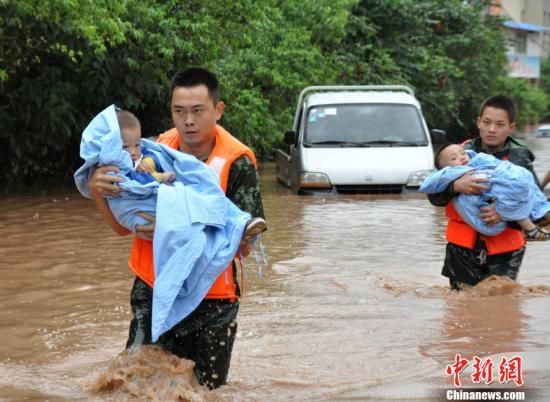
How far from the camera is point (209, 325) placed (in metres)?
4.65

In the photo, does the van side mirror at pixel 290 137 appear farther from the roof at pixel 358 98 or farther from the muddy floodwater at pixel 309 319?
the muddy floodwater at pixel 309 319

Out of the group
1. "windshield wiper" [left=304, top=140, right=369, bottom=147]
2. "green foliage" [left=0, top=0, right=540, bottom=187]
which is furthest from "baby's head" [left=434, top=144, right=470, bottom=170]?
"windshield wiper" [left=304, top=140, right=369, bottom=147]

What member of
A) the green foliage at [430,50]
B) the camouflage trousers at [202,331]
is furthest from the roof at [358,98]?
the camouflage trousers at [202,331]

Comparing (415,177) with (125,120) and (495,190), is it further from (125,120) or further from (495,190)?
(125,120)

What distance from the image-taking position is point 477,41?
119 ft

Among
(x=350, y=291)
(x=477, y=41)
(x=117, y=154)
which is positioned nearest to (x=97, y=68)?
(x=350, y=291)

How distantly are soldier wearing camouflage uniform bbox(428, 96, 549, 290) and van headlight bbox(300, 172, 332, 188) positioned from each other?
7.52m

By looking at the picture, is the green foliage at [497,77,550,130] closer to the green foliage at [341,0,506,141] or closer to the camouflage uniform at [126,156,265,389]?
the green foliage at [341,0,506,141]

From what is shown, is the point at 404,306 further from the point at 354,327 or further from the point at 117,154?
the point at 117,154

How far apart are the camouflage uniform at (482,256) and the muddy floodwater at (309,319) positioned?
0.11 meters

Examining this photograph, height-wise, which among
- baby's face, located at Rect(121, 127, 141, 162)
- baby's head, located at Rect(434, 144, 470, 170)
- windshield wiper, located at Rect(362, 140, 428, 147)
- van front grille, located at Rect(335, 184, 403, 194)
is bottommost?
van front grille, located at Rect(335, 184, 403, 194)

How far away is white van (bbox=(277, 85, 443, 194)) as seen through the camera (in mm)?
14883

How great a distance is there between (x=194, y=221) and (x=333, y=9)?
68.5 feet

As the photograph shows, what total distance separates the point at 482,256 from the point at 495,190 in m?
0.50
